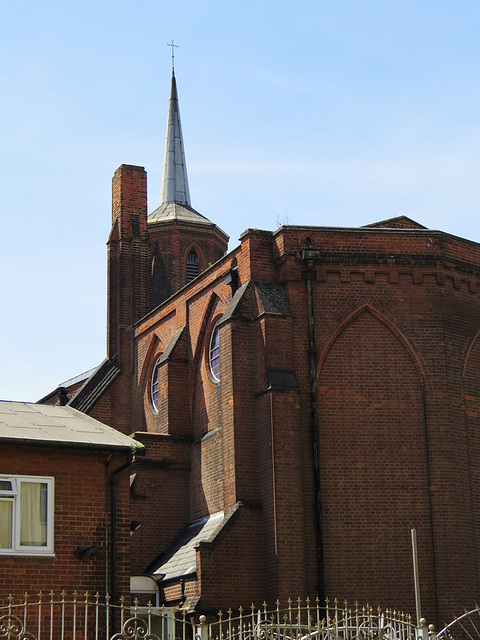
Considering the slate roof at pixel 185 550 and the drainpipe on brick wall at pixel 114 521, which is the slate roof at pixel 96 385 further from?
the drainpipe on brick wall at pixel 114 521

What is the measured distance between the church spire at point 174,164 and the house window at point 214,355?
14.3 metres

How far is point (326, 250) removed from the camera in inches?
979

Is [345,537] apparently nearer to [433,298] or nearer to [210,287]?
[433,298]

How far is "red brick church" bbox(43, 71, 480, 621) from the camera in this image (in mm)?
22953

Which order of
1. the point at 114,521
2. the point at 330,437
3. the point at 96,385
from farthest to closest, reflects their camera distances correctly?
the point at 96,385, the point at 330,437, the point at 114,521

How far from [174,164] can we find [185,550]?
822 inches

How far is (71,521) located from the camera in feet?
56.2

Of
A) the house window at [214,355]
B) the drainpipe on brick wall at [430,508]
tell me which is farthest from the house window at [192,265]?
the drainpipe on brick wall at [430,508]

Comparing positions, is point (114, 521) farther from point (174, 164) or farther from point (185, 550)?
point (174, 164)

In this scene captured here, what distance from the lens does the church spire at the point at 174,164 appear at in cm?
4172

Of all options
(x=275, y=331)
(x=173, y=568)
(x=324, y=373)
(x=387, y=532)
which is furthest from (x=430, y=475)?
(x=173, y=568)

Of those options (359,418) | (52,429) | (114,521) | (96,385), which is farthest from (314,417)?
(96,385)

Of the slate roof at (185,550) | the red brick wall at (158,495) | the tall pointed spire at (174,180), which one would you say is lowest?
the slate roof at (185,550)

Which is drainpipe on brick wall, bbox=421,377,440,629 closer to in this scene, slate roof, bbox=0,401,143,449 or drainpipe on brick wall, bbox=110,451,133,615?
slate roof, bbox=0,401,143,449
